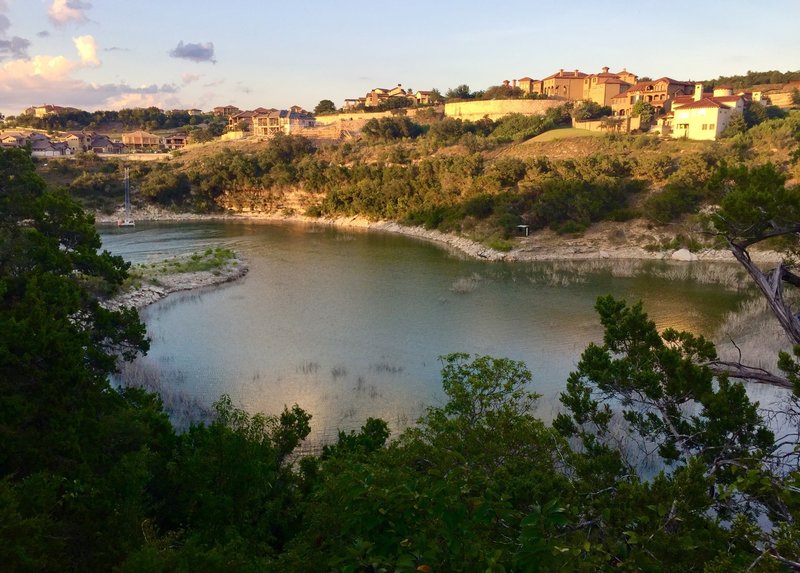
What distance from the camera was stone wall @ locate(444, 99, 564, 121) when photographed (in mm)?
69938

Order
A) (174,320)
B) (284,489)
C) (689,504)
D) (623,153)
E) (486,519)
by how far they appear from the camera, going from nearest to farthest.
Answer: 1. (486,519)
2. (689,504)
3. (284,489)
4. (174,320)
5. (623,153)

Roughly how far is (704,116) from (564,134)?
509 inches

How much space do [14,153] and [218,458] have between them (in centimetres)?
987

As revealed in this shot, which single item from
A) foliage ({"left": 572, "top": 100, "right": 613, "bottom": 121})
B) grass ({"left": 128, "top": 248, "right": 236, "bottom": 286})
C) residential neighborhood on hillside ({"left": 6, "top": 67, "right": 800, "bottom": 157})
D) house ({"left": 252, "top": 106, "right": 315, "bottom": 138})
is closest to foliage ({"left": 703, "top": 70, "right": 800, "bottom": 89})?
residential neighborhood on hillside ({"left": 6, "top": 67, "right": 800, "bottom": 157})

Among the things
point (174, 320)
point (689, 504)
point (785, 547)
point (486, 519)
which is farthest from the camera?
point (174, 320)

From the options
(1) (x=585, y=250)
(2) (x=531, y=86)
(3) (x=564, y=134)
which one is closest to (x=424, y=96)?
(2) (x=531, y=86)

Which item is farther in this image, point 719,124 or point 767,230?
point 719,124

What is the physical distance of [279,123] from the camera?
276ft

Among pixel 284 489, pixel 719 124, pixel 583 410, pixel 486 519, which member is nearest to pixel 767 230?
pixel 583 410

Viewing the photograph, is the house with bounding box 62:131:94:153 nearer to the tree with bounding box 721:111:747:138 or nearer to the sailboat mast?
the sailboat mast

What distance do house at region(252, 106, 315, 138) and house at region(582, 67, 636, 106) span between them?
125ft

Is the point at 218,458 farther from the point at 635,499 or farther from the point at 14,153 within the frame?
the point at 14,153

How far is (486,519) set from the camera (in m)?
3.87

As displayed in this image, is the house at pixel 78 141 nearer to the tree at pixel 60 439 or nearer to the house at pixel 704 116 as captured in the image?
the house at pixel 704 116
